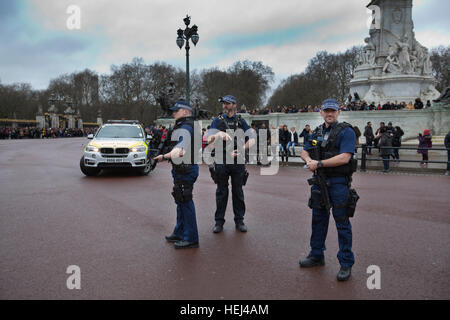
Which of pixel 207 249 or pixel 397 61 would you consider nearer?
pixel 207 249

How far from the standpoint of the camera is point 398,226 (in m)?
5.93

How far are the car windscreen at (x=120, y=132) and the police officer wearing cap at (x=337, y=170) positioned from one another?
9309 mm

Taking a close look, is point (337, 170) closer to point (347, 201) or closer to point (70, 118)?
point (347, 201)

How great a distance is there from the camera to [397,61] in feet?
102

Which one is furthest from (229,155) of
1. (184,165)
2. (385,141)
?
(385,141)

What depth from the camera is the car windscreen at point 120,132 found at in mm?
12320

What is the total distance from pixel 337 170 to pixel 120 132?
9.97m

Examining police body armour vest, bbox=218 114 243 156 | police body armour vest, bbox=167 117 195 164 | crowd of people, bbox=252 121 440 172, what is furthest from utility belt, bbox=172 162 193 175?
crowd of people, bbox=252 121 440 172

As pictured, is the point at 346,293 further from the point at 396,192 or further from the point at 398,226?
the point at 396,192

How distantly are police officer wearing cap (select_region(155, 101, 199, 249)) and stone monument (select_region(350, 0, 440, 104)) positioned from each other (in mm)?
29987

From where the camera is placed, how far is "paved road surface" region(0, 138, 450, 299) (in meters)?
3.63

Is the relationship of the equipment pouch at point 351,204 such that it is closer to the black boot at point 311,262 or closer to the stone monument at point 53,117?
the black boot at point 311,262
